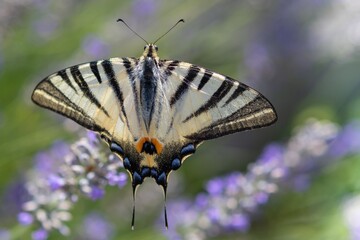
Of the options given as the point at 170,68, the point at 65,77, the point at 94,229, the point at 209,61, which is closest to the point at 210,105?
the point at 170,68

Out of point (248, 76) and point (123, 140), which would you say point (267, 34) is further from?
point (123, 140)

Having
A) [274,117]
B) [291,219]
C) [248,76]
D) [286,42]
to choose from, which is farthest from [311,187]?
[274,117]

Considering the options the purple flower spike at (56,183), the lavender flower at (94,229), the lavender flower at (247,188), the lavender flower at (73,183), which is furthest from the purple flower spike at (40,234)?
the lavender flower at (94,229)

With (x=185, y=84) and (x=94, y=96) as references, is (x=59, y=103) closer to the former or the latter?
→ (x=94, y=96)

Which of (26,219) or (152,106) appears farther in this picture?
(152,106)

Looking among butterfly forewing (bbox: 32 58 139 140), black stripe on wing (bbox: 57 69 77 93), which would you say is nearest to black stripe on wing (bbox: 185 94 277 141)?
butterfly forewing (bbox: 32 58 139 140)
